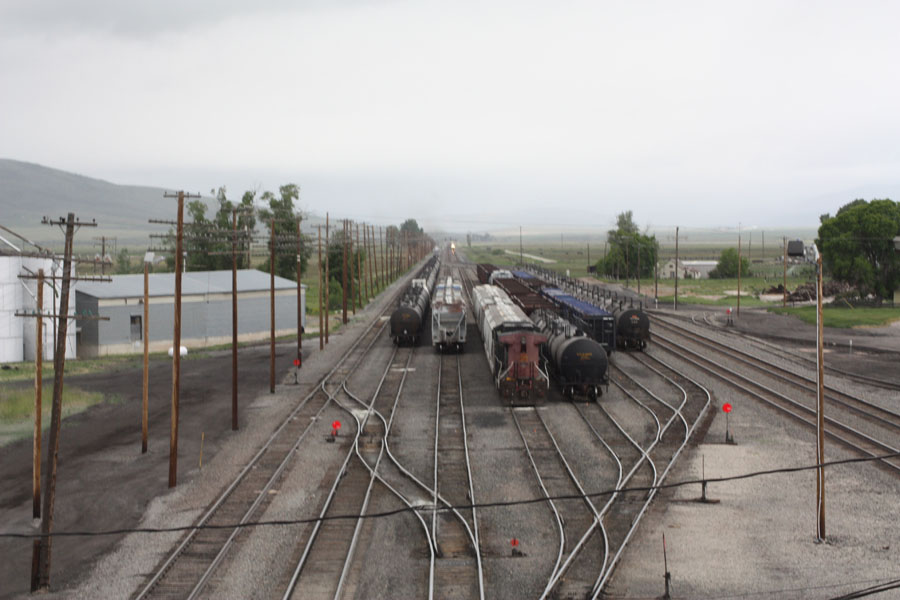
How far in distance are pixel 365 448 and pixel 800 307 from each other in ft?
187

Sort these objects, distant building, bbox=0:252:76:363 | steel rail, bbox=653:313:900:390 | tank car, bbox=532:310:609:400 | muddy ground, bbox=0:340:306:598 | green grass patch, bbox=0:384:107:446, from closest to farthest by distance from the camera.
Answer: muddy ground, bbox=0:340:306:598, green grass patch, bbox=0:384:107:446, tank car, bbox=532:310:609:400, steel rail, bbox=653:313:900:390, distant building, bbox=0:252:76:363

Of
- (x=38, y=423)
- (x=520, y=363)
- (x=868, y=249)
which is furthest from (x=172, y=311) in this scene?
(x=868, y=249)

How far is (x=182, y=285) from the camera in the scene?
53875mm

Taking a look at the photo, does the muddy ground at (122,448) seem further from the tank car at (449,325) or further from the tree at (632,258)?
the tree at (632,258)

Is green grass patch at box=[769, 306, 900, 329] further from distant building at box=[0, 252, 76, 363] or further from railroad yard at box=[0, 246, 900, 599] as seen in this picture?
distant building at box=[0, 252, 76, 363]

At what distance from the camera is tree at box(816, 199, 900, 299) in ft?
219

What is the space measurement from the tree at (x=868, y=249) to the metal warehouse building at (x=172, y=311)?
51272mm

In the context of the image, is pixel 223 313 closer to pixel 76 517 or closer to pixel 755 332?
pixel 76 517

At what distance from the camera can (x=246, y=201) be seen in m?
105

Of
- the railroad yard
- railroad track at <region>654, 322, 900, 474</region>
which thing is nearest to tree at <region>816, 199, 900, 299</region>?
railroad track at <region>654, 322, 900, 474</region>

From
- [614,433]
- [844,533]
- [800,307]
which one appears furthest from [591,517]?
[800,307]

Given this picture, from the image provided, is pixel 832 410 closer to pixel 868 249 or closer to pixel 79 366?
pixel 79 366

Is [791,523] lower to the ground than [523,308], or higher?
lower

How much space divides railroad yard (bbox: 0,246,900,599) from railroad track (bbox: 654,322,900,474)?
0.53ft
